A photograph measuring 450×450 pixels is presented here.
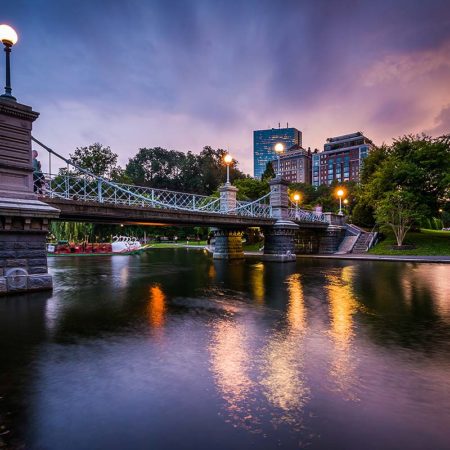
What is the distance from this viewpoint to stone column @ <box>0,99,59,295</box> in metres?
10.1

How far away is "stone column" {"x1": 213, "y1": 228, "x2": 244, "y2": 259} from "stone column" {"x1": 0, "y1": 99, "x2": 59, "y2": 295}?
18.2m

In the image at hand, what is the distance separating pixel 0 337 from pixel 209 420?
5085mm

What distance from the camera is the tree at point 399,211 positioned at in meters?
29.5

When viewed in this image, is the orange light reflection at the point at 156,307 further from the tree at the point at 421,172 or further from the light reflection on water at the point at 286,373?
the tree at the point at 421,172

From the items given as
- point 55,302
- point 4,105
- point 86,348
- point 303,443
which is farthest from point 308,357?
point 4,105

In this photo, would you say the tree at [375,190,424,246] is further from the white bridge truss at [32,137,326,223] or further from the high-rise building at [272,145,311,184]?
the high-rise building at [272,145,311,184]

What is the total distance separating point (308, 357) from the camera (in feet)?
16.3

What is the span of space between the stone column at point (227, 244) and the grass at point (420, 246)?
13250 mm

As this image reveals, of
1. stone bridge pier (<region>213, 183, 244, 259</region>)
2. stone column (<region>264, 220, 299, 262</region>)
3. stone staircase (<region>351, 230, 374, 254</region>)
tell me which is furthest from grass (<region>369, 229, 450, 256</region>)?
stone bridge pier (<region>213, 183, 244, 259</region>)

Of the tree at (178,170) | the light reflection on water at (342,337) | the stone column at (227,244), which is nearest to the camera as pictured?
the light reflection on water at (342,337)

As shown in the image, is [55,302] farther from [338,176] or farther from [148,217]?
[338,176]

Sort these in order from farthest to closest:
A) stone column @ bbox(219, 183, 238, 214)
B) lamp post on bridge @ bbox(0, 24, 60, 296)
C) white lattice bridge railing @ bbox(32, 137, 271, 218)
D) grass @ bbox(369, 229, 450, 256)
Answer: grass @ bbox(369, 229, 450, 256)
stone column @ bbox(219, 183, 238, 214)
white lattice bridge railing @ bbox(32, 137, 271, 218)
lamp post on bridge @ bbox(0, 24, 60, 296)

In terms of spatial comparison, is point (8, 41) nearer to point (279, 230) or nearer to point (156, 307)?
point (156, 307)

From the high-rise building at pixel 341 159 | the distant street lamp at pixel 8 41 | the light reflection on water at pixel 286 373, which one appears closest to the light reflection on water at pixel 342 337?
the light reflection on water at pixel 286 373
